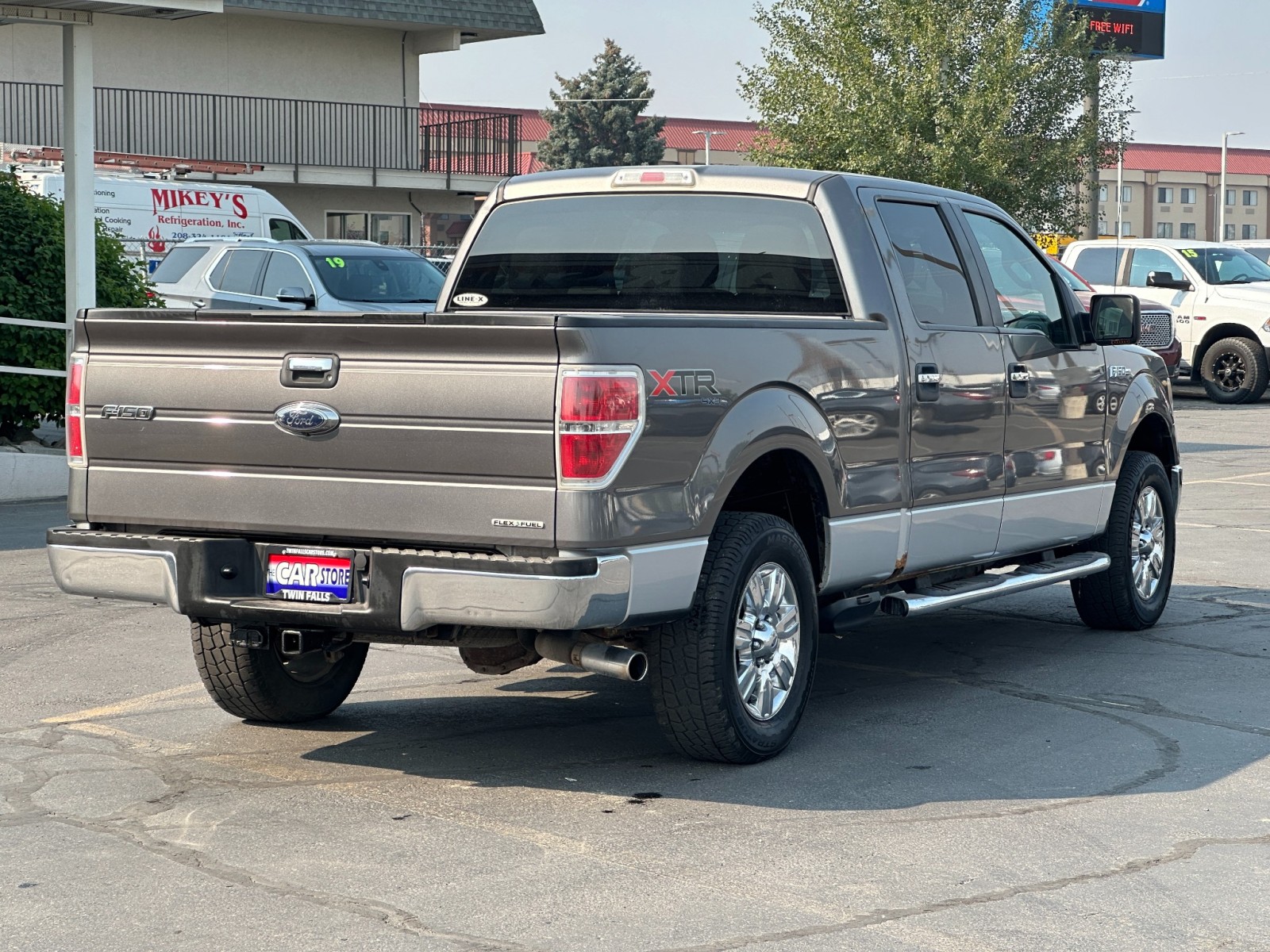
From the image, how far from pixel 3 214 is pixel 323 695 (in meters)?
9.16

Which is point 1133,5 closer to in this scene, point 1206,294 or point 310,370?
point 1206,294

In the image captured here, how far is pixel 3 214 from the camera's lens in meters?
14.7

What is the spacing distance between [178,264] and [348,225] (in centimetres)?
1418

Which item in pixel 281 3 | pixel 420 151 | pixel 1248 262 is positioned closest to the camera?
pixel 1248 262

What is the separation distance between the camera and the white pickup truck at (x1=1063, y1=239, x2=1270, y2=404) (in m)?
24.7

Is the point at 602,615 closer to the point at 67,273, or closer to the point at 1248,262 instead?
the point at 67,273

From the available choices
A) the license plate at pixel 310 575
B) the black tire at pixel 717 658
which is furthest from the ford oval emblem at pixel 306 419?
the black tire at pixel 717 658

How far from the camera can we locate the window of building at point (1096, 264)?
25406mm

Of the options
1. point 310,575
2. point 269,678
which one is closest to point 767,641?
point 310,575

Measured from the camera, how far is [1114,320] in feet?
27.5

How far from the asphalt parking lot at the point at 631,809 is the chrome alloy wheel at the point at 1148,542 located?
1.57 ft

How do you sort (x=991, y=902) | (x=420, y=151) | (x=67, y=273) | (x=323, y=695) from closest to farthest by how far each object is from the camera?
(x=991, y=902), (x=323, y=695), (x=67, y=273), (x=420, y=151)

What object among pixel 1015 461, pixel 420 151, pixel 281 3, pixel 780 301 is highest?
pixel 281 3

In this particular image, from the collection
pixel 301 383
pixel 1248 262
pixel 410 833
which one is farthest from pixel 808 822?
pixel 1248 262
